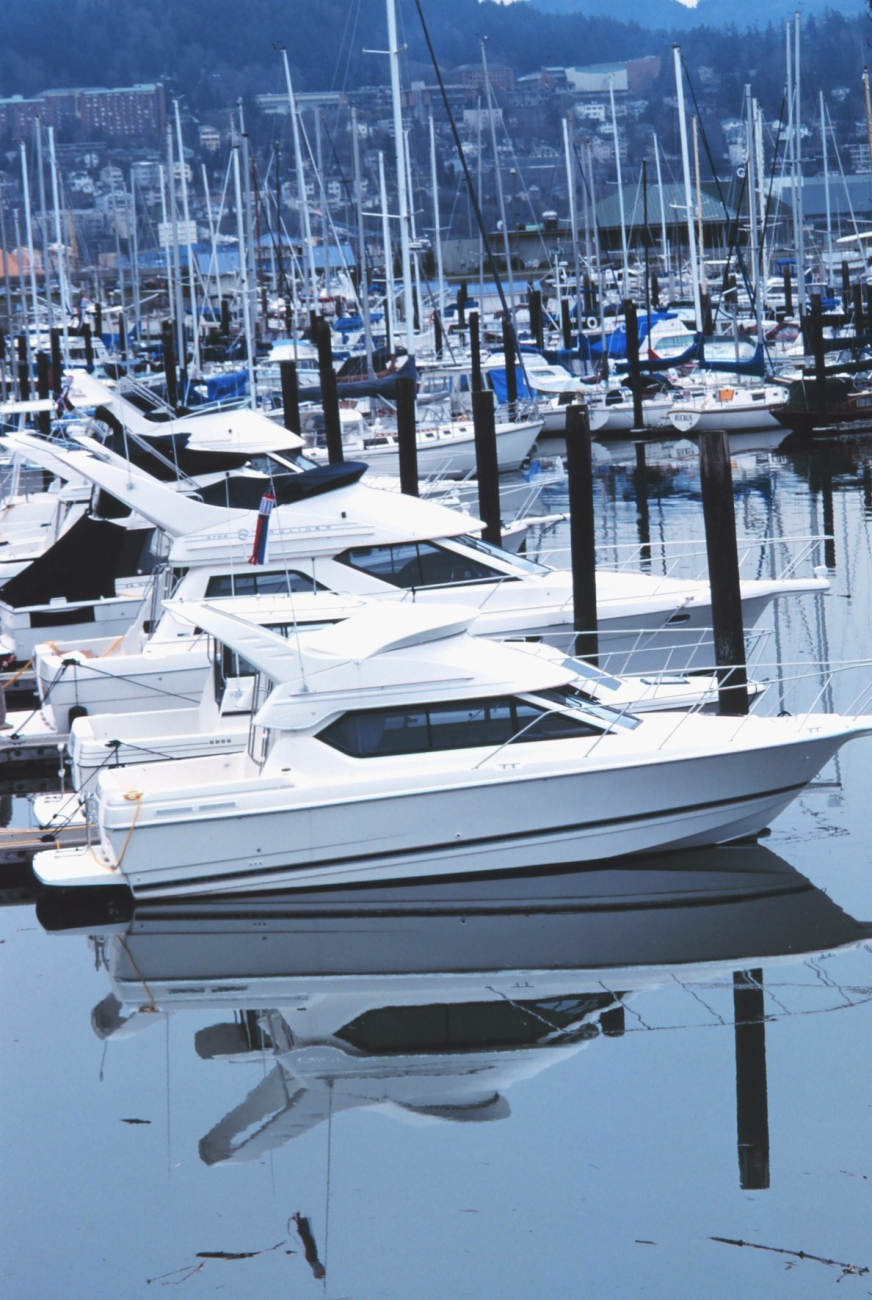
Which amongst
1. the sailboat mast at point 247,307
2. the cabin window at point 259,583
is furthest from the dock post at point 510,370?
the cabin window at point 259,583

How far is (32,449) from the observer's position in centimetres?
1920

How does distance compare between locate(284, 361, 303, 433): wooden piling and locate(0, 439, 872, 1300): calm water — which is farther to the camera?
locate(284, 361, 303, 433): wooden piling

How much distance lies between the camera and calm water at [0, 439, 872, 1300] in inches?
296

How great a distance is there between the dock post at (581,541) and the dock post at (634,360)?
23.8 m

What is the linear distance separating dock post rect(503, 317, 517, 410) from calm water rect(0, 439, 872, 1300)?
75.2ft

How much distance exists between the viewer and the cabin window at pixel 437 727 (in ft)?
38.0

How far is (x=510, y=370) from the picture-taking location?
37875 mm

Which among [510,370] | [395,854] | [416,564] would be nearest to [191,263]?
[510,370]

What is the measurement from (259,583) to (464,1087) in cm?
757

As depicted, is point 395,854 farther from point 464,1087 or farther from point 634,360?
point 634,360

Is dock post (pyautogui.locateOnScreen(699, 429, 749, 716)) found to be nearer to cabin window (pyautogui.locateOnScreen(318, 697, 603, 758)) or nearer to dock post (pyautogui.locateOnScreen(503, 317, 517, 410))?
cabin window (pyautogui.locateOnScreen(318, 697, 603, 758))

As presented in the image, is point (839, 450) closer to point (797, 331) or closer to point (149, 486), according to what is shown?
point (797, 331)

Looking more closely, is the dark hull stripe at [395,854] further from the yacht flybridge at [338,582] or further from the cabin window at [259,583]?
the cabin window at [259,583]

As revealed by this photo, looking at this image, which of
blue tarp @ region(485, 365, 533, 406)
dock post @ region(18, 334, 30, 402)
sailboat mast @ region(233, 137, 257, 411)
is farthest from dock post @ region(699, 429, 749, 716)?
dock post @ region(18, 334, 30, 402)
